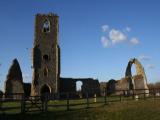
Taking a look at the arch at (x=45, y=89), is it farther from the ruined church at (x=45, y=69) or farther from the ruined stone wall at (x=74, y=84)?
the ruined stone wall at (x=74, y=84)

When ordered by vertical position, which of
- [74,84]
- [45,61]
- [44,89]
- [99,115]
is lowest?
[99,115]

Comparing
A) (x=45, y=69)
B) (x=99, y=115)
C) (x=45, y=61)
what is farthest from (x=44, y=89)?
(x=99, y=115)

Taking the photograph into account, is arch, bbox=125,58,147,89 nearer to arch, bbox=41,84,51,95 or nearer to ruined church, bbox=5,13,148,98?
ruined church, bbox=5,13,148,98

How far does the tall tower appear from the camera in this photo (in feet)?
184

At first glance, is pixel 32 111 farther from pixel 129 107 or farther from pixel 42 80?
pixel 42 80

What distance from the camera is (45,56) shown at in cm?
5775

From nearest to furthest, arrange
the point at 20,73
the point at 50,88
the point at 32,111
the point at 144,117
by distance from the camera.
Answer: the point at 144,117 < the point at 32,111 < the point at 50,88 < the point at 20,73

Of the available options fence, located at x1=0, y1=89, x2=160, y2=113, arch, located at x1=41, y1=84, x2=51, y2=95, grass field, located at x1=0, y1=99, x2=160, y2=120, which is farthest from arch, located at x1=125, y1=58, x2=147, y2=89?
grass field, located at x1=0, y1=99, x2=160, y2=120

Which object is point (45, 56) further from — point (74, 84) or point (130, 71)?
point (130, 71)

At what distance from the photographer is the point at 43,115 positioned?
21.5 metres

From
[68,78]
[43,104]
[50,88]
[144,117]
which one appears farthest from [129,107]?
[68,78]

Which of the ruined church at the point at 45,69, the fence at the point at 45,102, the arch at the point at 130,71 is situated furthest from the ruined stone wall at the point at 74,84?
Answer: the fence at the point at 45,102

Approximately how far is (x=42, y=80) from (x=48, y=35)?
7569 mm

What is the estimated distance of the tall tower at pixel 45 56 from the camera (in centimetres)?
5622
